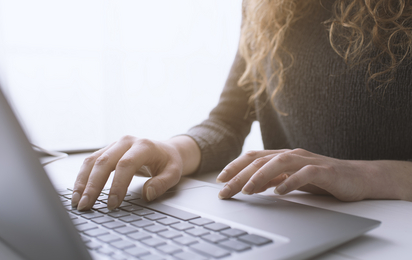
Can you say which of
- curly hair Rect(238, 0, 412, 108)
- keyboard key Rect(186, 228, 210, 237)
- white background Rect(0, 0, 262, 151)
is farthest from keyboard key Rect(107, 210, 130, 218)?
white background Rect(0, 0, 262, 151)

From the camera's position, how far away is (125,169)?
475mm

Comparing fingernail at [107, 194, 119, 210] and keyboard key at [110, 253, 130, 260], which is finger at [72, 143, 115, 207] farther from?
keyboard key at [110, 253, 130, 260]

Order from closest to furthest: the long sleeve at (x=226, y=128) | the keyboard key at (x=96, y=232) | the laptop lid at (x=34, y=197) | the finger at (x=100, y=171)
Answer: the laptop lid at (x=34, y=197), the keyboard key at (x=96, y=232), the finger at (x=100, y=171), the long sleeve at (x=226, y=128)

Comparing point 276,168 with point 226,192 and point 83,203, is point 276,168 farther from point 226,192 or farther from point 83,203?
point 83,203

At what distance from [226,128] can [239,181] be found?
0.44 m

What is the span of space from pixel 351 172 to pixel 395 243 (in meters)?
0.17

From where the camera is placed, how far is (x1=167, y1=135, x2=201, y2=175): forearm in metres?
0.68

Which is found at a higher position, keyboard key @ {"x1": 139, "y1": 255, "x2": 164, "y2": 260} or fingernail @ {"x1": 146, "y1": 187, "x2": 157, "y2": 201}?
keyboard key @ {"x1": 139, "y1": 255, "x2": 164, "y2": 260}

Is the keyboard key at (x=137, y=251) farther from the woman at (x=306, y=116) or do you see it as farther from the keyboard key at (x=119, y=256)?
the woman at (x=306, y=116)

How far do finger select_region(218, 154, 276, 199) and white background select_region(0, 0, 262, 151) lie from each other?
1.63 m

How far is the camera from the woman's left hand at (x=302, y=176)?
0.46 metres

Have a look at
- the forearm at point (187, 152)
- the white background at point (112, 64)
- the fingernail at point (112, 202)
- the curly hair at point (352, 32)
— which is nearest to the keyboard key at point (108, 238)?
the fingernail at point (112, 202)

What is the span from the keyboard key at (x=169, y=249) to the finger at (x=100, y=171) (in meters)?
0.17

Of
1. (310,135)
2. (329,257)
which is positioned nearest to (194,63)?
(310,135)
